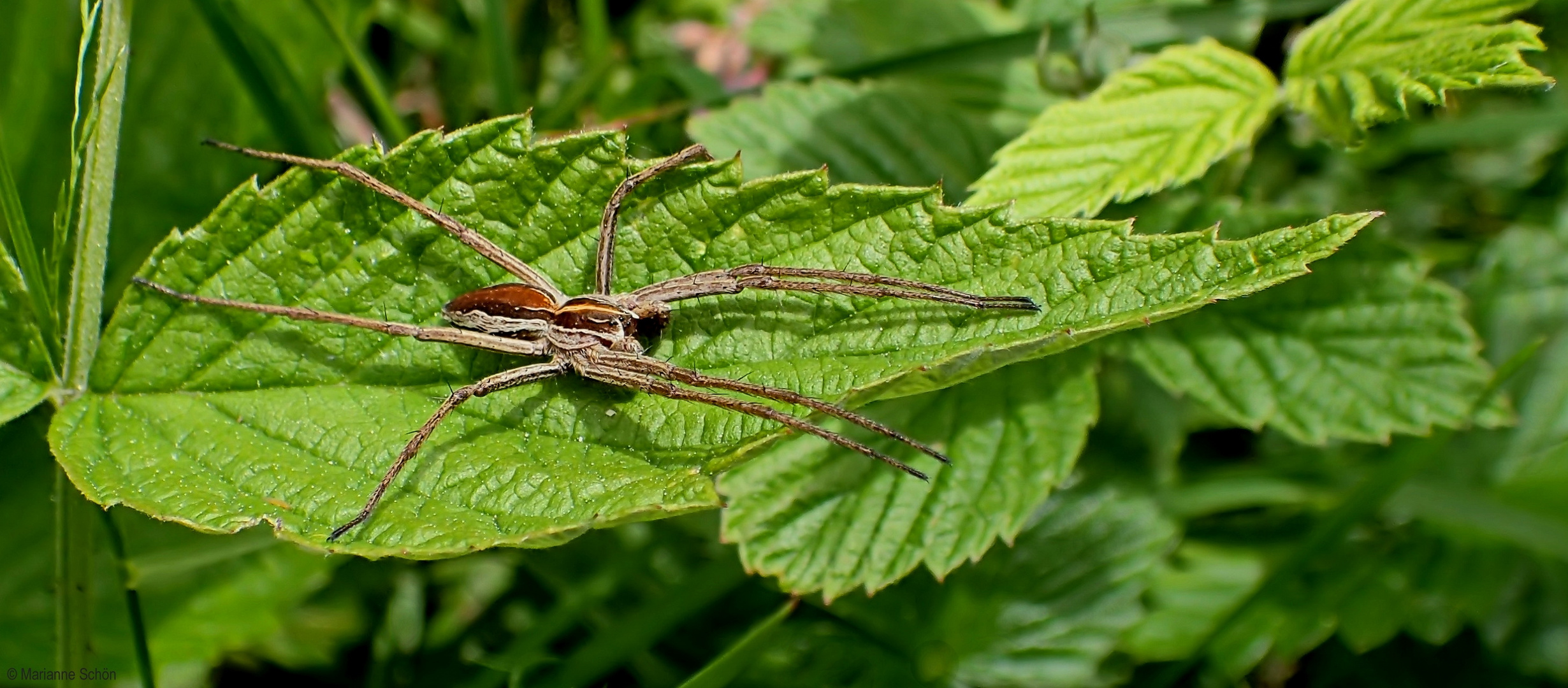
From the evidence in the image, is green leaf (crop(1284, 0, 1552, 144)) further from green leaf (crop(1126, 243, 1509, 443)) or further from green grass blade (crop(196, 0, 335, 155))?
green grass blade (crop(196, 0, 335, 155))

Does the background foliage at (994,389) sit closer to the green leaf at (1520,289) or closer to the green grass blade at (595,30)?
the green leaf at (1520,289)

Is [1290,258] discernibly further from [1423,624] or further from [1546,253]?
[1546,253]

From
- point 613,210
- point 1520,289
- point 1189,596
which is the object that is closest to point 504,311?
point 613,210

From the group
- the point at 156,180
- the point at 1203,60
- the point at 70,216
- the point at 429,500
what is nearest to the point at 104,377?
the point at 70,216

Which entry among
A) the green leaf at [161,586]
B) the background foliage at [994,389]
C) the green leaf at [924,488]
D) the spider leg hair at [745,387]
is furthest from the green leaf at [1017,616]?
the green leaf at [161,586]

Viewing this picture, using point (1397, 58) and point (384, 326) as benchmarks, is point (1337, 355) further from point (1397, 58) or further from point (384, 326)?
point (384, 326)

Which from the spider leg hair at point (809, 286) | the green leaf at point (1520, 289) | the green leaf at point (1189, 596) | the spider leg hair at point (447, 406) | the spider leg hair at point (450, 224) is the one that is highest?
the spider leg hair at point (450, 224)
